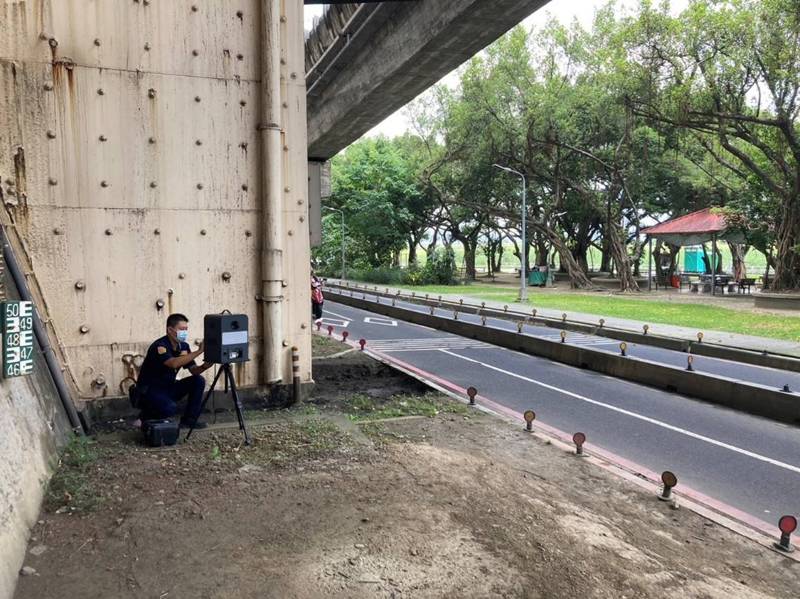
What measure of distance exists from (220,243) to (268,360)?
154 centimetres

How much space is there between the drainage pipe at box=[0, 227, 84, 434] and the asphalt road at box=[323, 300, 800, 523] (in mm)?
5862

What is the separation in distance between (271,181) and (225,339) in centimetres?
226

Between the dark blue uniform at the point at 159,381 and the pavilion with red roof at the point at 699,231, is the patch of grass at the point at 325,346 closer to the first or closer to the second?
the dark blue uniform at the point at 159,381

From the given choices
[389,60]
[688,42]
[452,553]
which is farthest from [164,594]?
[688,42]

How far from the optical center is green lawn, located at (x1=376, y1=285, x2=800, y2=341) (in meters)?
18.5

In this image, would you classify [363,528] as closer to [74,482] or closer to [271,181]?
[74,482]

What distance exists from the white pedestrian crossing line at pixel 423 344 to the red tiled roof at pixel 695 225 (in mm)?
19899

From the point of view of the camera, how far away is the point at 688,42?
24.2 m

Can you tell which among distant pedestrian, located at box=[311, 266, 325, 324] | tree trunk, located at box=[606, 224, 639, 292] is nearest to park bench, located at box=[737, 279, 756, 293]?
tree trunk, located at box=[606, 224, 639, 292]

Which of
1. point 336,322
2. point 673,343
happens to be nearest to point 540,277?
point 336,322

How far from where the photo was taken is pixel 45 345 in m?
6.25

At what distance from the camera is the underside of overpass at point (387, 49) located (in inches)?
330

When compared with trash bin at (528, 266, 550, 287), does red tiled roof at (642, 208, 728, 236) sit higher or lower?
higher

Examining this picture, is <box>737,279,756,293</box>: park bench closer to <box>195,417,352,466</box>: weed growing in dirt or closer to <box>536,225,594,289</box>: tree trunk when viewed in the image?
<box>536,225,594,289</box>: tree trunk
